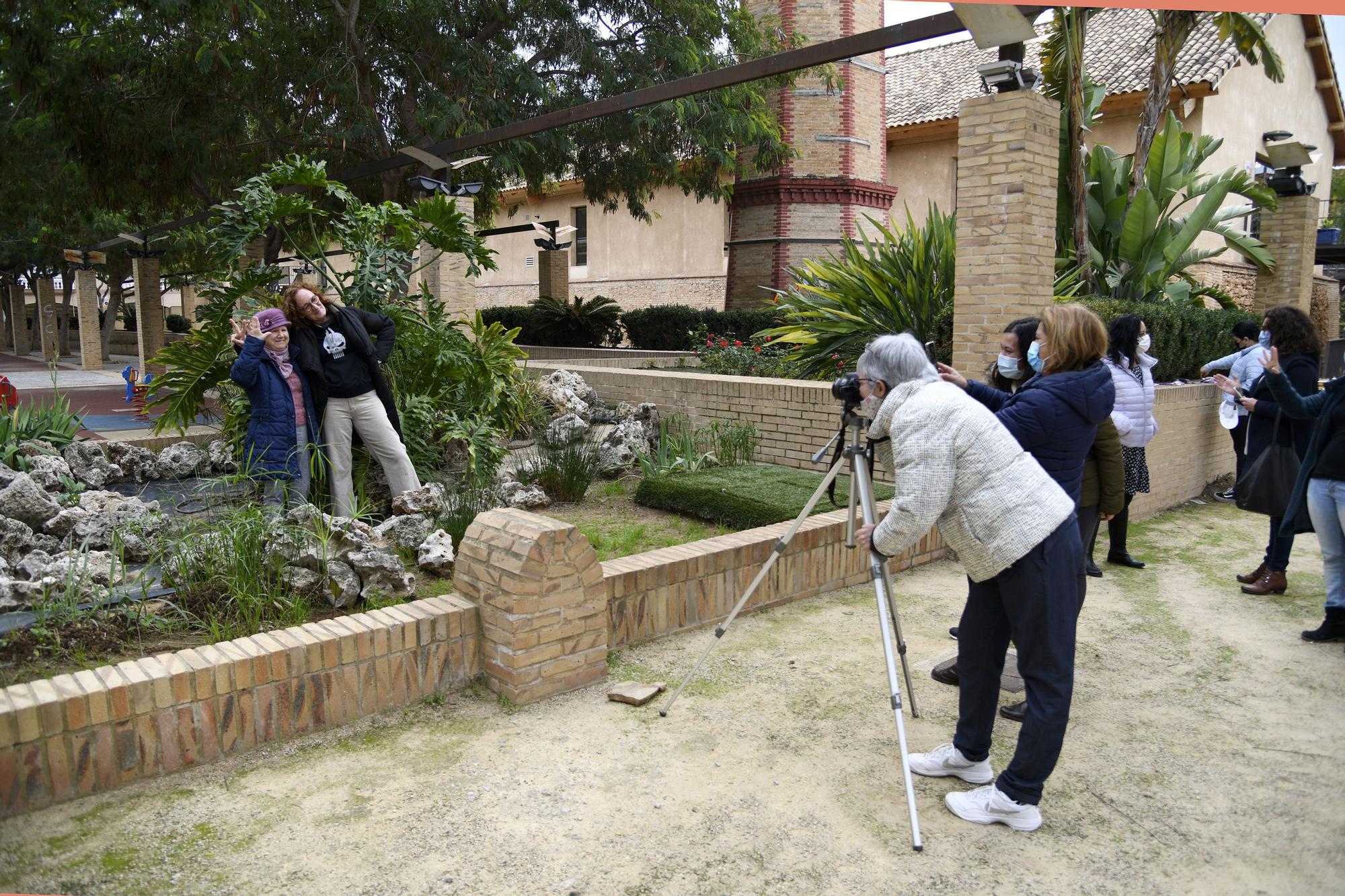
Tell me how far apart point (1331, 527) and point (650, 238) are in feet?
82.0

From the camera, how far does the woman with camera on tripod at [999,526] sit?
9.95ft

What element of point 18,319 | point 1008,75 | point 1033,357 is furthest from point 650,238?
point 18,319

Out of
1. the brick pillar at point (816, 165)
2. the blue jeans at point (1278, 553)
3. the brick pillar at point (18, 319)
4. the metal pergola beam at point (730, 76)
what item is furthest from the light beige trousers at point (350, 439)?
the brick pillar at point (18, 319)

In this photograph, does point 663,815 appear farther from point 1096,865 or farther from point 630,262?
point 630,262

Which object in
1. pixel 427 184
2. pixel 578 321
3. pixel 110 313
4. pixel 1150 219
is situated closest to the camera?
→ pixel 1150 219

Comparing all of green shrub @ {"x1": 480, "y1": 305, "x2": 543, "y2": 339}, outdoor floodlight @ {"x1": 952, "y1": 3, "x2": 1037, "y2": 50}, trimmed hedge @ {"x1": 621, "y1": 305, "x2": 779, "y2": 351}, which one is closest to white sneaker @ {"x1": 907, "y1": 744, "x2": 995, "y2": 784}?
outdoor floodlight @ {"x1": 952, "y1": 3, "x2": 1037, "y2": 50}

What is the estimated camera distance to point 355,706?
3824 mm

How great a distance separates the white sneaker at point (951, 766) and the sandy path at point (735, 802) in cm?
6

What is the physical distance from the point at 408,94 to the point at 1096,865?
16134mm

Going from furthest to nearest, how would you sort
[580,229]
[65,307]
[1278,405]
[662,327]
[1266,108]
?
[65,307], [580,229], [1266,108], [662,327], [1278,405]

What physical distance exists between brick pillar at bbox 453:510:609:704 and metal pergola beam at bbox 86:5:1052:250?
487 centimetres

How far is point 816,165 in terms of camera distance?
2050cm

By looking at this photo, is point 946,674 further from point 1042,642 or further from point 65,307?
point 65,307

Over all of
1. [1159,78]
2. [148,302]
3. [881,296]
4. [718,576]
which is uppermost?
[1159,78]
